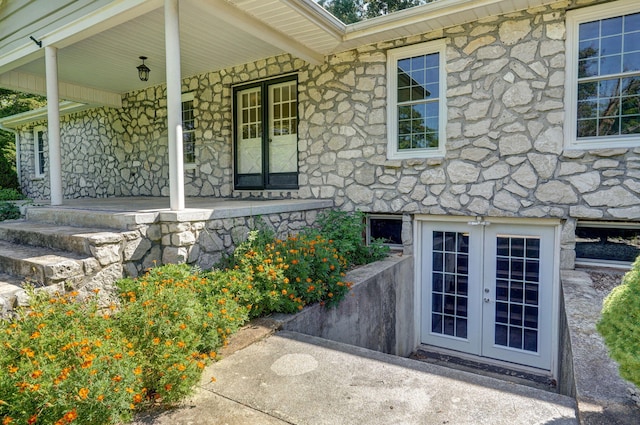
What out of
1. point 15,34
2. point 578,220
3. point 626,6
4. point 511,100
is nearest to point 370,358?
point 578,220

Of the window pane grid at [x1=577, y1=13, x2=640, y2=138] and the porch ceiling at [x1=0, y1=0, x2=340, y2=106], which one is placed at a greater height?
the porch ceiling at [x1=0, y1=0, x2=340, y2=106]

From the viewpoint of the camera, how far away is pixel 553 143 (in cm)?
451

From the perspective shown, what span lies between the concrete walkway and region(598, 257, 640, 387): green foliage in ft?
1.45

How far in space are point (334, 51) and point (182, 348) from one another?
4.93m

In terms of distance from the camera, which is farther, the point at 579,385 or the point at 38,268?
the point at 38,268

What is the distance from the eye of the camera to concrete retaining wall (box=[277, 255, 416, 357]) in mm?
3699

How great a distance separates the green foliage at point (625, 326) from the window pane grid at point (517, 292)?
3.08 metres

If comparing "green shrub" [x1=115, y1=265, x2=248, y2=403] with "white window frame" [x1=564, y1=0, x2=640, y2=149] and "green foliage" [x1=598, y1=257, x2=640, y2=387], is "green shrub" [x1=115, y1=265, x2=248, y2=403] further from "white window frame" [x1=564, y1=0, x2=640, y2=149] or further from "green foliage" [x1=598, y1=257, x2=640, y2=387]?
"white window frame" [x1=564, y1=0, x2=640, y2=149]

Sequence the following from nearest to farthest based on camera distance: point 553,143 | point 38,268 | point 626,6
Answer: point 38,268 < point 626,6 < point 553,143

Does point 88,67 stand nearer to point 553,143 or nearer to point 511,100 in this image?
point 511,100

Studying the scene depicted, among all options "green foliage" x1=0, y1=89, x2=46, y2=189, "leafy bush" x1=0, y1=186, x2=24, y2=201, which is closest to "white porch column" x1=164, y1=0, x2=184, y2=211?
"leafy bush" x1=0, y1=186, x2=24, y2=201

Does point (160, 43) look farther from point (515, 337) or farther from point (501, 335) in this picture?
point (515, 337)

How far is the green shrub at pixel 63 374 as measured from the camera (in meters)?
1.66

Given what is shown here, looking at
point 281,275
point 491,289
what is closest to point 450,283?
point 491,289
